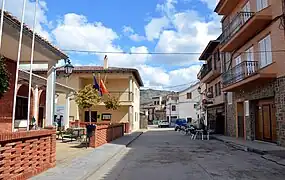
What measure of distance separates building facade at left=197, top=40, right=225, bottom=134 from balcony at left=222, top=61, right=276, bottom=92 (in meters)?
5.06

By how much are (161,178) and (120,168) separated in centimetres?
214

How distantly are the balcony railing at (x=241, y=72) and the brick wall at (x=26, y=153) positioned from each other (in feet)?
43.2

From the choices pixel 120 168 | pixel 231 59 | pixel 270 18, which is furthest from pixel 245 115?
pixel 120 168

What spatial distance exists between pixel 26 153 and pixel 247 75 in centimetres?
1502

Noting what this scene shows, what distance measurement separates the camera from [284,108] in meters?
15.5

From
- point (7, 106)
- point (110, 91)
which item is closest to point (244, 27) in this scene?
point (7, 106)

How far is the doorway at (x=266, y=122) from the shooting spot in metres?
17.6

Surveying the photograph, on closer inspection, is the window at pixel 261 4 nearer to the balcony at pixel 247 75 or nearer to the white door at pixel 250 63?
the white door at pixel 250 63

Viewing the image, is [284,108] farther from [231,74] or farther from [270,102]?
[231,74]

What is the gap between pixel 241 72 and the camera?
A: 2030cm

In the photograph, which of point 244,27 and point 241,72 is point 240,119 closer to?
point 241,72

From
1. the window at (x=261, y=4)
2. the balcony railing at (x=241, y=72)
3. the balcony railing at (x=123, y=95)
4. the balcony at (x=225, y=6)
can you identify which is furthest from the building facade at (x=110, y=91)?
the window at (x=261, y=4)

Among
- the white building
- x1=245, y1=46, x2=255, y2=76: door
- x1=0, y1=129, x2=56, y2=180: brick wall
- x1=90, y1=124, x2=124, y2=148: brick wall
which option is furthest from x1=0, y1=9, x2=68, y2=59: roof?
the white building

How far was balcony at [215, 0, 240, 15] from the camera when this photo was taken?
2307cm
